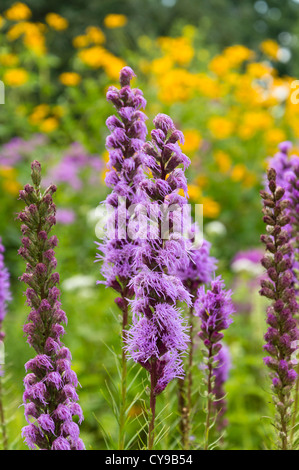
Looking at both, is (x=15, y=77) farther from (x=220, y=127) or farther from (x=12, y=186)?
(x=220, y=127)

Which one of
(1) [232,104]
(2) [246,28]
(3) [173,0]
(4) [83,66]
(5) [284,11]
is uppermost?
(5) [284,11]

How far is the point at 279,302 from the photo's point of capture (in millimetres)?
1720

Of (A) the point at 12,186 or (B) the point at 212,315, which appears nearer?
(B) the point at 212,315

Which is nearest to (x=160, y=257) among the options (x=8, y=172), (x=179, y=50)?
(x=8, y=172)

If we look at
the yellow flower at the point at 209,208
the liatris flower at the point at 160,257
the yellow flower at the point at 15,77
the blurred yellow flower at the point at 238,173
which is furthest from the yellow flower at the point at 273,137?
the liatris flower at the point at 160,257

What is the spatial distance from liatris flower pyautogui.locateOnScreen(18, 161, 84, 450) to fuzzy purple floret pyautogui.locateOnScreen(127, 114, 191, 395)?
0.25 metres

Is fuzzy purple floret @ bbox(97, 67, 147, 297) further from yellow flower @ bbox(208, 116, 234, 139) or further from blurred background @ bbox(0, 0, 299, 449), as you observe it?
yellow flower @ bbox(208, 116, 234, 139)

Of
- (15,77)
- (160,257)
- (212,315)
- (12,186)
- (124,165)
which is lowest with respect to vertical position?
(212,315)

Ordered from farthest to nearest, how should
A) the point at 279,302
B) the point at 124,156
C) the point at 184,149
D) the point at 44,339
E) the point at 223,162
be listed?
the point at 223,162 < the point at 184,149 < the point at 124,156 < the point at 279,302 < the point at 44,339

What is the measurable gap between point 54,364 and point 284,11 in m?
27.0

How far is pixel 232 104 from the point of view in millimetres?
8805

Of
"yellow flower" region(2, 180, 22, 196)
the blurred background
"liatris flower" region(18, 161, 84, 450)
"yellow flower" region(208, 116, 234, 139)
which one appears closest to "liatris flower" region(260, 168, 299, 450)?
"liatris flower" region(18, 161, 84, 450)
